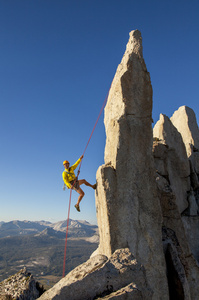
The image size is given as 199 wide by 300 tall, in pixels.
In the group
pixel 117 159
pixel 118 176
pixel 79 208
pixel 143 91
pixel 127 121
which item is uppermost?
pixel 143 91

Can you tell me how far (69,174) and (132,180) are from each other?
3777mm

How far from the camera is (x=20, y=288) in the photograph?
6098 millimetres

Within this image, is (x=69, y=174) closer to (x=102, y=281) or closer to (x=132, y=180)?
(x=132, y=180)

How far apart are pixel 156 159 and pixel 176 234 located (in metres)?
7.68

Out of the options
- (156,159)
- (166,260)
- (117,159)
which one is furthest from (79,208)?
(156,159)

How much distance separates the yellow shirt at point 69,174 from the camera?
13.1m

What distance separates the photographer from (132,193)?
37.9 ft

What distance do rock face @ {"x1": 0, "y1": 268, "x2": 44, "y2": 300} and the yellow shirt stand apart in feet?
21.1

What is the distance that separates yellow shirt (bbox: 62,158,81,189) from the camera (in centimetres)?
1305

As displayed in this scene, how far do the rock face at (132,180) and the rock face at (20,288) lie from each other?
500 cm

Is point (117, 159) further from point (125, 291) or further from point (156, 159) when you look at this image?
point (156, 159)

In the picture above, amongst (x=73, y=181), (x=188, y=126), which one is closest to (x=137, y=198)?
(x=73, y=181)

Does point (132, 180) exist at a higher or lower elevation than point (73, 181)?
lower

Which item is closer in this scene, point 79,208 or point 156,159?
point 79,208
